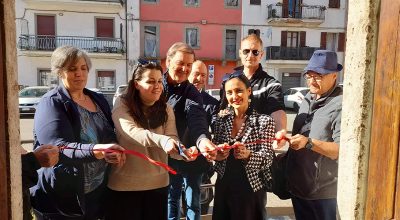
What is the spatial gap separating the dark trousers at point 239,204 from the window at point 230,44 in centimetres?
2191

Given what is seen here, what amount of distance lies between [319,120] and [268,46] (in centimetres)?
2253

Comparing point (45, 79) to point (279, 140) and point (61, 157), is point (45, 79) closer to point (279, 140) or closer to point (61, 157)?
point (61, 157)

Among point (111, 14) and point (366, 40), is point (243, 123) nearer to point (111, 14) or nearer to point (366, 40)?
point (366, 40)

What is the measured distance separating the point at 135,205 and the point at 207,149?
687mm

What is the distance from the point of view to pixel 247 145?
2.63 metres

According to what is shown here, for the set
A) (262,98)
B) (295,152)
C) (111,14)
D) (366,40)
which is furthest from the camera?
(111,14)

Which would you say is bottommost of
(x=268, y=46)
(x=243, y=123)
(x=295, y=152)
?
(x=295, y=152)

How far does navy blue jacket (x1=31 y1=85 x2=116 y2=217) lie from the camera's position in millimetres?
2219

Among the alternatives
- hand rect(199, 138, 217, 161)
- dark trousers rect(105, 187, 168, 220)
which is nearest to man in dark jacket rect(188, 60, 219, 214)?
hand rect(199, 138, 217, 161)

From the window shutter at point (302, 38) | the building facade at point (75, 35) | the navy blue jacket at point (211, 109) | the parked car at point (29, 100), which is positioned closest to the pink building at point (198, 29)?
the building facade at point (75, 35)

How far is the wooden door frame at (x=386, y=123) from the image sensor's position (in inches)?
57.5

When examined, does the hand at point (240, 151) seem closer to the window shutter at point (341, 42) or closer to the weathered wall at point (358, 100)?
the weathered wall at point (358, 100)

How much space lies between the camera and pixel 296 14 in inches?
965

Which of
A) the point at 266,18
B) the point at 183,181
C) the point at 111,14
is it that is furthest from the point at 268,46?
the point at 183,181
